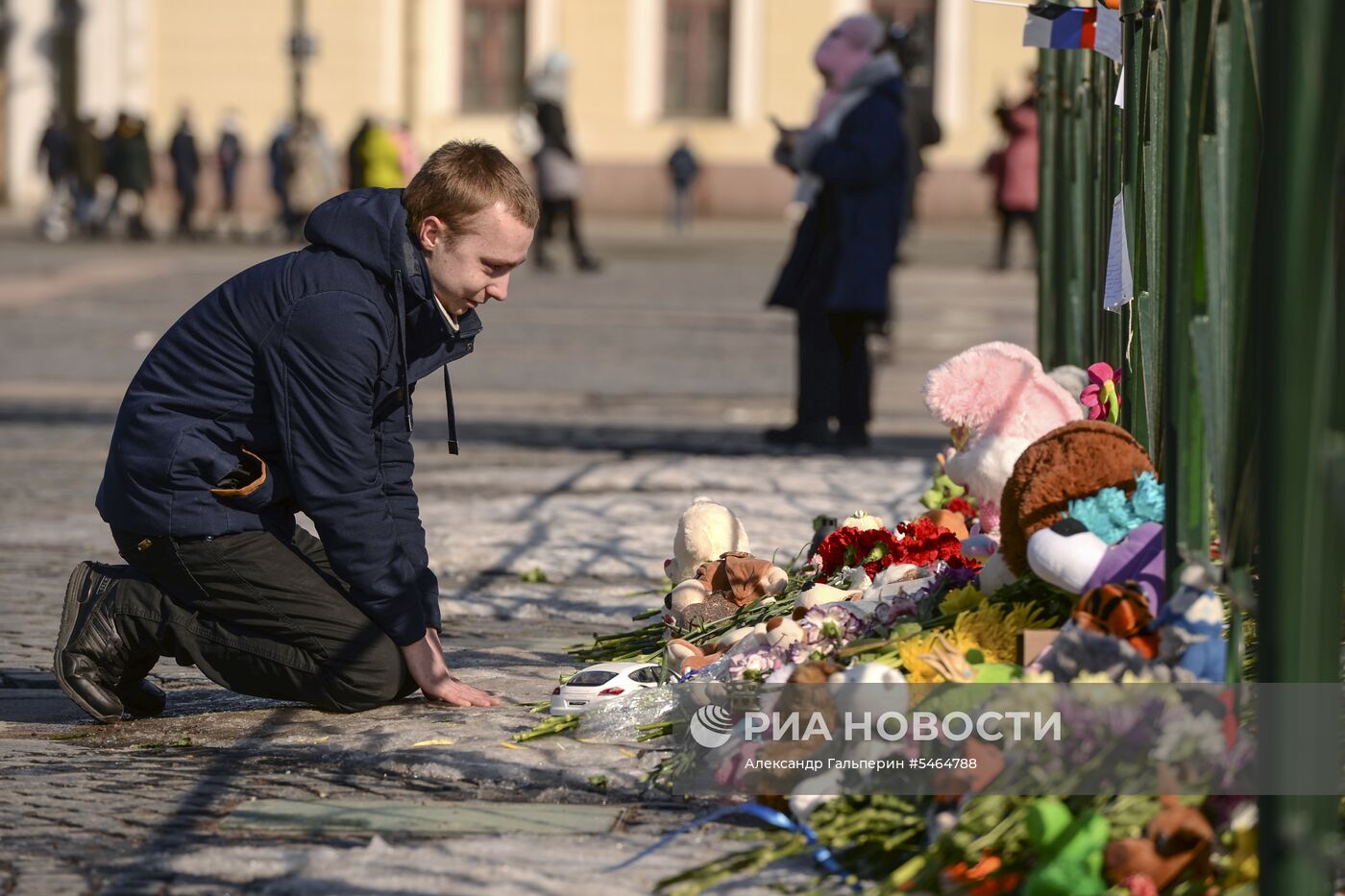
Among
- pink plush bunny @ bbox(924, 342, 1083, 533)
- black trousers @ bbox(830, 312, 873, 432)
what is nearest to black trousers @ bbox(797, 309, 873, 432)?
black trousers @ bbox(830, 312, 873, 432)

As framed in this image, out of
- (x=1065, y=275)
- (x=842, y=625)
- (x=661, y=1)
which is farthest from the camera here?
(x=661, y=1)

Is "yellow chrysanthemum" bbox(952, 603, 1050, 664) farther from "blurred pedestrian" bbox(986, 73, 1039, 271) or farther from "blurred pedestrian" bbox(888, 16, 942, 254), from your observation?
"blurred pedestrian" bbox(986, 73, 1039, 271)

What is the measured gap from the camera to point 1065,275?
6852 millimetres

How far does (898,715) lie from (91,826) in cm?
135

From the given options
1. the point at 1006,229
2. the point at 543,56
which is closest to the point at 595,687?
the point at 1006,229

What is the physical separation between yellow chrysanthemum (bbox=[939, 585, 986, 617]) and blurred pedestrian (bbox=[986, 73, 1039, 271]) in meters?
17.3

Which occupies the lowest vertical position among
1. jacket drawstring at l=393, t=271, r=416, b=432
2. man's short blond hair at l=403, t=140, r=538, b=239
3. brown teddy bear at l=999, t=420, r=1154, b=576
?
brown teddy bear at l=999, t=420, r=1154, b=576

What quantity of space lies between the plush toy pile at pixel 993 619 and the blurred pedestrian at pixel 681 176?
28.5 meters

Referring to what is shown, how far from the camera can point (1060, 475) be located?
3639mm

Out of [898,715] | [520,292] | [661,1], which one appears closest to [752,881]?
[898,715]

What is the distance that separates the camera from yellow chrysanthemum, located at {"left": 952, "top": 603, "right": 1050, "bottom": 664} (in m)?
3.58

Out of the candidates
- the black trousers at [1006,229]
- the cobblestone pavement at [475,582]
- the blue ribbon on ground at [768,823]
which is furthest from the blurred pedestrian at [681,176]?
the blue ribbon on ground at [768,823]

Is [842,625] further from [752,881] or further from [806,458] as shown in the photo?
[806,458]

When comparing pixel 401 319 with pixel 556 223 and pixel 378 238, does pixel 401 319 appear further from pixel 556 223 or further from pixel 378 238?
pixel 556 223
